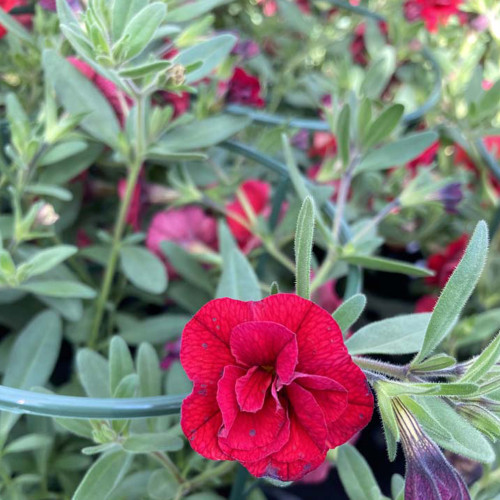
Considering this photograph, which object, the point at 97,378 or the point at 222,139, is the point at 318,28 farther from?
the point at 97,378

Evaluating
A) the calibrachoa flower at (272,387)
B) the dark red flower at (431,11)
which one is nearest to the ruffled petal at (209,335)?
the calibrachoa flower at (272,387)

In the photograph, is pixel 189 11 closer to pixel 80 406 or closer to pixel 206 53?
pixel 206 53

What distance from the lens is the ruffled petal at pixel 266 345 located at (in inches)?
11.6

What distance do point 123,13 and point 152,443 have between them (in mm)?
326

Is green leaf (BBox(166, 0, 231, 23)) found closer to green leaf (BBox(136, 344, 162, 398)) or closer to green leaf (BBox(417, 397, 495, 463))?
green leaf (BBox(136, 344, 162, 398))

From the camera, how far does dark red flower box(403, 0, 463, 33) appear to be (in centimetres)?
93

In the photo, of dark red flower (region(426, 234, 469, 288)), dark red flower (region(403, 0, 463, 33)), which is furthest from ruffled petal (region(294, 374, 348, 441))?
dark red flower (region(403, 0, 463, 33))

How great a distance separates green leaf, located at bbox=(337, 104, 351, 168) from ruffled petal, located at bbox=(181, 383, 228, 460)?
33 centimetres

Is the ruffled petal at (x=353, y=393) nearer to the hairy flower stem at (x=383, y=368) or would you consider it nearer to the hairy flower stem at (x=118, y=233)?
the hairy flower stem at (x=383, y=368)

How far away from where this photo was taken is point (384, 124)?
0.54 m

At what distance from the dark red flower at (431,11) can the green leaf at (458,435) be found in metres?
0.78

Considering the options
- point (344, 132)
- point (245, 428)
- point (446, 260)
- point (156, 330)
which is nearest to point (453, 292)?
point (245, 428)

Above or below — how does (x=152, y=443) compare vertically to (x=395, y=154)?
below

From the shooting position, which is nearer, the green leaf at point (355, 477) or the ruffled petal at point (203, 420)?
the ruffled petal at point (203, 420)
